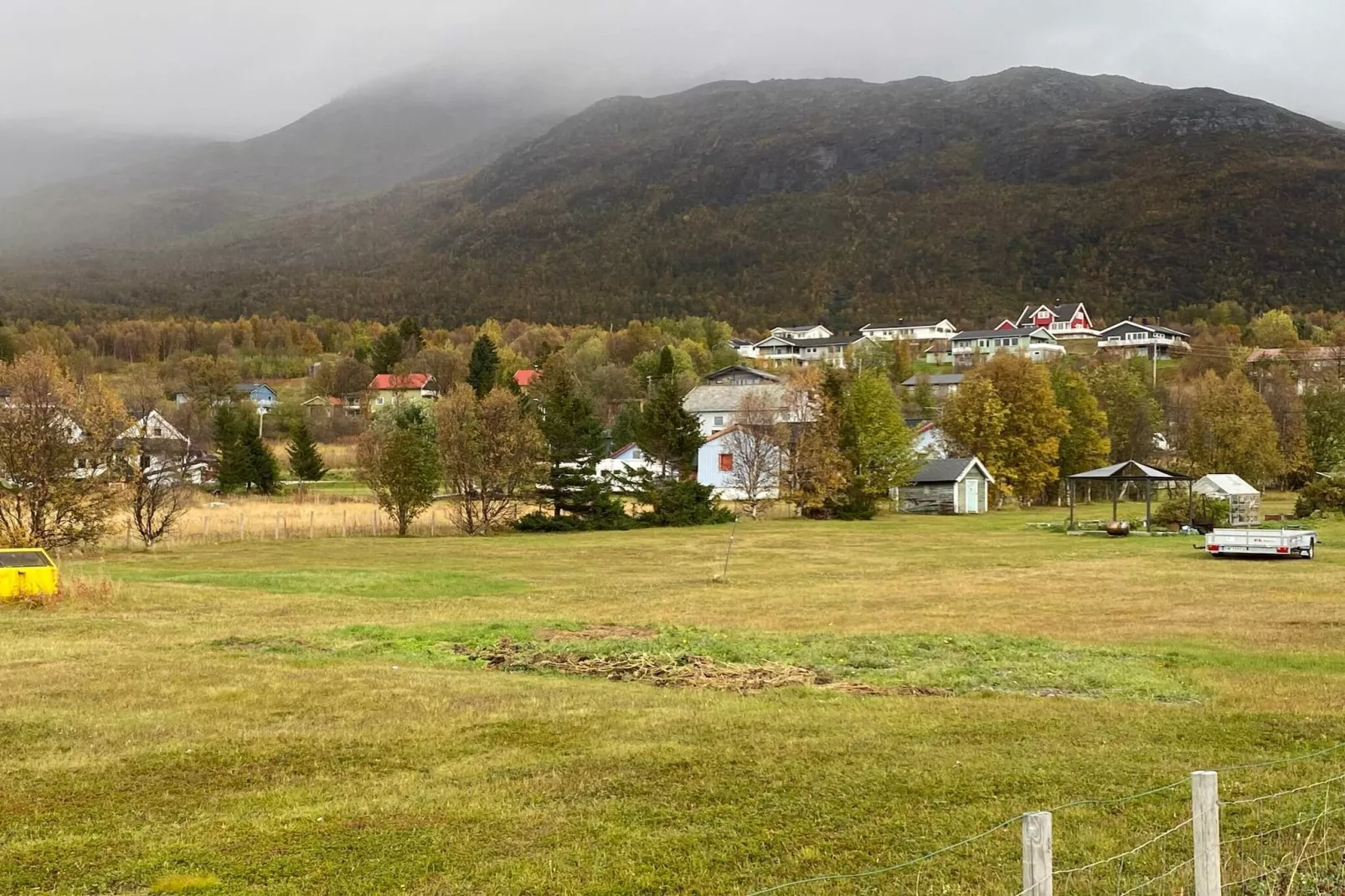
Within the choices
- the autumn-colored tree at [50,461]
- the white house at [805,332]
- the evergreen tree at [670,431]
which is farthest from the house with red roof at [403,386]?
the autumn-colored tree at [50,461]

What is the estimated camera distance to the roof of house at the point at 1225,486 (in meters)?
47.0

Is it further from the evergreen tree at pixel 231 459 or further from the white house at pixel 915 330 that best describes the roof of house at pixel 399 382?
the white house at pixel 915 330

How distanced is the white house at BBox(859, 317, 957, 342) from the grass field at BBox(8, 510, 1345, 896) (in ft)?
503

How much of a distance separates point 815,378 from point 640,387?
140 feet

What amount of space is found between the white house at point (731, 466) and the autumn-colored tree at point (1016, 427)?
13814 mm

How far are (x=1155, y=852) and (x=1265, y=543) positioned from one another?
89.3 feet

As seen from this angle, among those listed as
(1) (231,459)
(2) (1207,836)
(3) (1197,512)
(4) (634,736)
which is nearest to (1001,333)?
(3) (1197,512)

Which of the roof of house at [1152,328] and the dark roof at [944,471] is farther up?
the roof of house at [1152,328]

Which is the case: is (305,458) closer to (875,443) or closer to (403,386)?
(875,443)

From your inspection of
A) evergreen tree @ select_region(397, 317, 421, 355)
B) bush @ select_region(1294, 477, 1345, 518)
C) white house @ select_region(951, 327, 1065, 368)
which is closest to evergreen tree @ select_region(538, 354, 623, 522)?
bush @ select_region(1294, 477, 1345, 518)

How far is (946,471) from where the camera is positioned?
213ft

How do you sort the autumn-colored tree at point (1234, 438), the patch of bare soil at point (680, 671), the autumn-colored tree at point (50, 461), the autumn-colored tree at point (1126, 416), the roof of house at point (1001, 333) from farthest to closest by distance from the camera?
the roof of house at point (1001, 333)
the autumn-colored tree at point (1126, 416)
the autumn-colored tree at point (1234, 438)
the autumn-colored tree at point (50, 461)
the patch of bare soil at point (680, 671)

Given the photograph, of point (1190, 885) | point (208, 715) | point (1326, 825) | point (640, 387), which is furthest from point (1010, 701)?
point (640, 387)

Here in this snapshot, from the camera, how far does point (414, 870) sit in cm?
696
